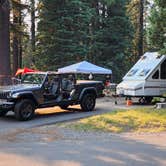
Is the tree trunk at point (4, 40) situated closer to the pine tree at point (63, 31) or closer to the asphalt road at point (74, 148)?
the pine tree at point (63, 31)

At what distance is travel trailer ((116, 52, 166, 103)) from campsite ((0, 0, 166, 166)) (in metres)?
0.05

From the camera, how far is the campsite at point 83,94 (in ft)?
27.7

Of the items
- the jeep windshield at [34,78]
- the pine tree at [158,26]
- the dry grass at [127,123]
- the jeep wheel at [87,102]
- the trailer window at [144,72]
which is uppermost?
the pine tree at [158,26]

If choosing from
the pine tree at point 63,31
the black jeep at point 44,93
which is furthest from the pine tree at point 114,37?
the black jeep at point 44,93

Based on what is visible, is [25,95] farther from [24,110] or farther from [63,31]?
[63,31]

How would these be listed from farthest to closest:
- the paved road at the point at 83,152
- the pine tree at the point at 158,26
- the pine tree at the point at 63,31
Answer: the pine tree at the point at 63,31 → the pine tree at the point at 158,26 → the paved road at the point at 83,152

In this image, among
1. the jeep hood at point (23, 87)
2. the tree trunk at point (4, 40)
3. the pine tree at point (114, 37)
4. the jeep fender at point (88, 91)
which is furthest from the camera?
the pine tree at point (114, 37)

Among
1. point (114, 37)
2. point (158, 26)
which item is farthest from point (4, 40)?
point (114, 37)

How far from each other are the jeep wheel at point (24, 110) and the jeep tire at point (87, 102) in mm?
2997

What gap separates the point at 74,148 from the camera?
8.73 metres

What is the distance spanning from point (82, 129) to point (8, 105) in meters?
3.74

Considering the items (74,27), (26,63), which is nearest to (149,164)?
(74,27)

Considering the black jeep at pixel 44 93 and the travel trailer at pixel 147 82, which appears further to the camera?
the travel trailer at pixel 147 82

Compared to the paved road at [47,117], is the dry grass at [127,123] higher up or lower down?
higher up
